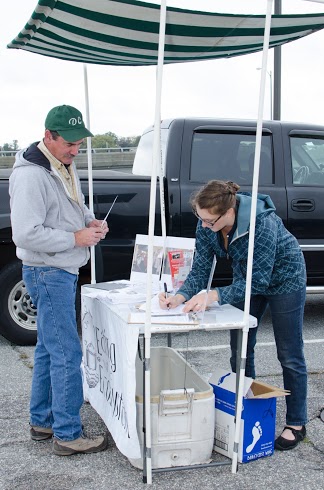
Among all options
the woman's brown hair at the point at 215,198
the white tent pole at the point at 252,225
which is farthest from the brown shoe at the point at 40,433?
the woman's brown hair at the point at 215,198

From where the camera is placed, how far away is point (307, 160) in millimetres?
6000

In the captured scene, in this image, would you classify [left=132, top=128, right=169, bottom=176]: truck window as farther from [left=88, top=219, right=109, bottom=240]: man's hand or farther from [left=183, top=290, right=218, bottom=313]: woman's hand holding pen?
[left=183, top=290, right=218, bottom=313]: woman's hand holding pen

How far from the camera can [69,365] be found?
3.35 metres

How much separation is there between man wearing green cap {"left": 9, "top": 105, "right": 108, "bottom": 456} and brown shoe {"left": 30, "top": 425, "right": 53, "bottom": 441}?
0.12 metres

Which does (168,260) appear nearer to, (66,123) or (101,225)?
(101,225)

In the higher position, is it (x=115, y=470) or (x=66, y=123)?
(x=66, y=123)

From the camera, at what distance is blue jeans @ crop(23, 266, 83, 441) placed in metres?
3.31

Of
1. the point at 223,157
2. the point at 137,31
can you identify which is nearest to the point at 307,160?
the point at 223,157

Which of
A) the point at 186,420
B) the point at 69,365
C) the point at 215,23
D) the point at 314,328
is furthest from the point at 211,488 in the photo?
the point at 314,328

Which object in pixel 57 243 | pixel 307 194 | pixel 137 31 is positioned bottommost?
pixel 307 194

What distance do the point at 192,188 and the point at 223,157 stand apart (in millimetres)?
453

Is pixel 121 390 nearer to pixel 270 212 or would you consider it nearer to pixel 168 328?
pixel 168 328

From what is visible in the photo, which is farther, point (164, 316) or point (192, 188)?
point (192, 188)

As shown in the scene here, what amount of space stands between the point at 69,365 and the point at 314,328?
11.3ft
